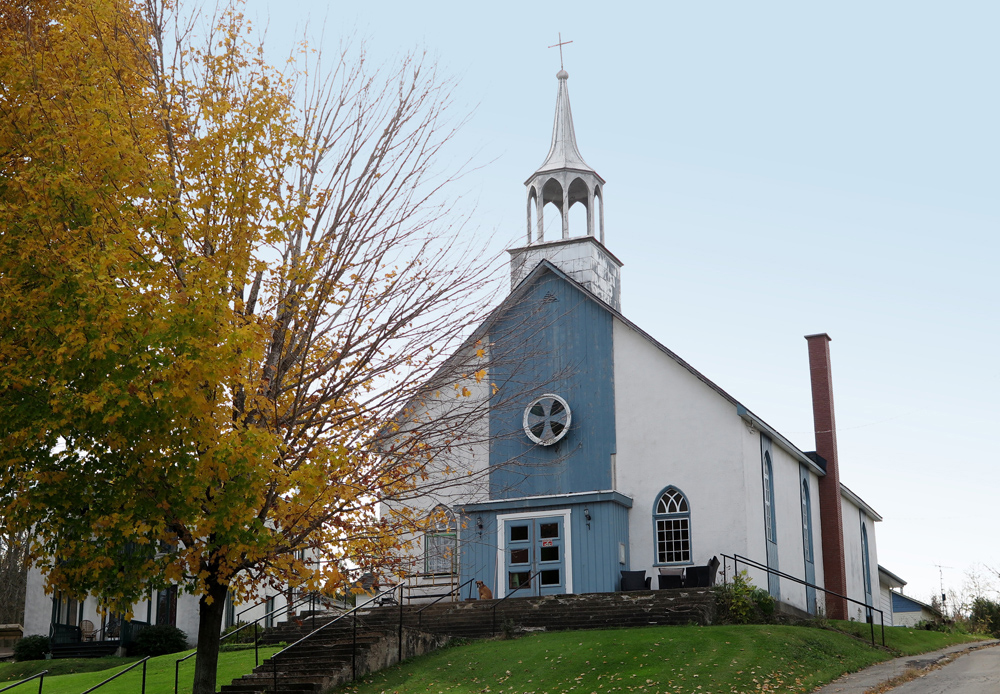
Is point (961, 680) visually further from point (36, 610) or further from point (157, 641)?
point (36, 610)

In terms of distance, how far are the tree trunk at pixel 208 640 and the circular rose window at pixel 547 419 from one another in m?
14.3

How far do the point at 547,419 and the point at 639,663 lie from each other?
31.2 feet

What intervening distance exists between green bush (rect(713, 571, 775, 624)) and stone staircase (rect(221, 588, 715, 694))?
426 millimetres

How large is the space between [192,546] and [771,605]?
1471 centimetres

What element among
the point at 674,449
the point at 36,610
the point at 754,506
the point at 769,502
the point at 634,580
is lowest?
the point at 36,610

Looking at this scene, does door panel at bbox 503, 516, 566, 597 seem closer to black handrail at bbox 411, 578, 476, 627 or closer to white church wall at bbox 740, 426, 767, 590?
black handrail at bbox 411, 578, 476, 627

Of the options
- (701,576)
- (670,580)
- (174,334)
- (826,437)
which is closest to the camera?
(174,334)

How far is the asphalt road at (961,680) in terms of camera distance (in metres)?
14.5

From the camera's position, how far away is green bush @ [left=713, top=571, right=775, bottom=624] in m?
20.7

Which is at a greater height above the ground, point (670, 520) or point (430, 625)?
point (670, 520)

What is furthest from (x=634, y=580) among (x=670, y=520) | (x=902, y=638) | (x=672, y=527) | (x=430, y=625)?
(x=902, y=638)

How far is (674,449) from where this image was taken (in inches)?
953

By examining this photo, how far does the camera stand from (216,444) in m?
9.62

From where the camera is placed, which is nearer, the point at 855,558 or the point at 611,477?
the point at 611,477
